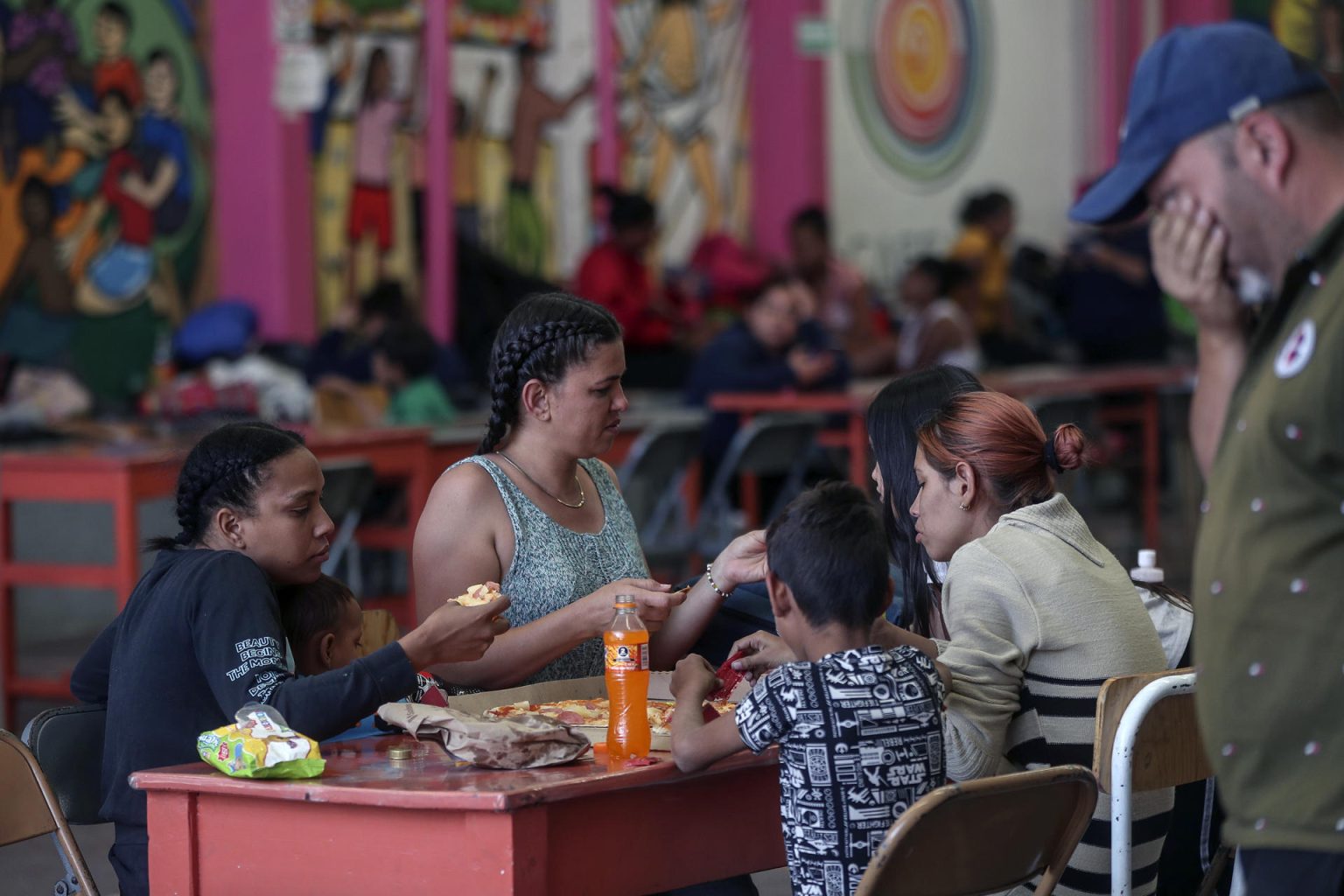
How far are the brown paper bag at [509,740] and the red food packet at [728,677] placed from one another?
Result: 405 mm

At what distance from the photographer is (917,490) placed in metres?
2.76

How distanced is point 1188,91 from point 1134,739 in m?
1.01

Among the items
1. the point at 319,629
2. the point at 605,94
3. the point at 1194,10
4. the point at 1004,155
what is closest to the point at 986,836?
the point at 319,629

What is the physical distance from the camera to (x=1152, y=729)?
Result: 2.26 meters

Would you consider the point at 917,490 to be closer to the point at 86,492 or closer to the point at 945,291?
the point at 86,492

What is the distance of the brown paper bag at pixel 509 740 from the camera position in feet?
6.81

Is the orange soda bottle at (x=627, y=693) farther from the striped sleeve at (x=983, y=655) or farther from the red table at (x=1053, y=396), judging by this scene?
the red table at (x=1053, y=396)

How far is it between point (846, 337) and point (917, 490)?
24.3 ft

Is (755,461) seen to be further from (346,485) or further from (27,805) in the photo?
(27,805)

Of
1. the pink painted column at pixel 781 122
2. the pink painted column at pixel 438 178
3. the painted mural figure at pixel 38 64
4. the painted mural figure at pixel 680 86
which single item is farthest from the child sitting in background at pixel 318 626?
the pink painted column at pixel 781 122

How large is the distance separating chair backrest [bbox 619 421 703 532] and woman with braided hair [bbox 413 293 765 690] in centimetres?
340

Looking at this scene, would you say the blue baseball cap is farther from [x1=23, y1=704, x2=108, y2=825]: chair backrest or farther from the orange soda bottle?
[x1=23, y1=704, x2=108, y2=825]: chair backrest

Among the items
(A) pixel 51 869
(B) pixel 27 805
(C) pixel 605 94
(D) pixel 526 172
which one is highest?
(C) pixel 605 94

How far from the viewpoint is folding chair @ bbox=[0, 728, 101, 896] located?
7.79 feet
